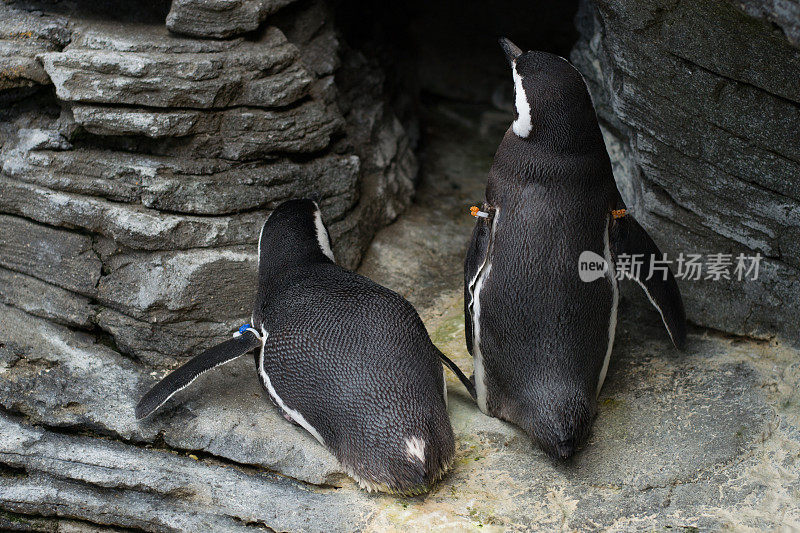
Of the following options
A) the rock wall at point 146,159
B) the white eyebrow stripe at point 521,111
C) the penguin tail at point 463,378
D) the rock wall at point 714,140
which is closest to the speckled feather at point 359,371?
the penguin tail at point 463,378

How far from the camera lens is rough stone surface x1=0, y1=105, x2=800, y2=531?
2623mm

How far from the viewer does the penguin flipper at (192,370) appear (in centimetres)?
292

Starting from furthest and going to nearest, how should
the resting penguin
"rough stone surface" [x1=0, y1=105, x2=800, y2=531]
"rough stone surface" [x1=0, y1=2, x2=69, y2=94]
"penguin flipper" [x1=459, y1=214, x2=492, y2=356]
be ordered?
1. "rough stone surface" [x1=0, y1=2, x2=69, y2=94]
2. "penguin flipper" [x1=459, y1=214, x2=492, y2=356]
3. the resting penguin
4. "rough stone surface" [x1=0, y1=105, x2=800, y2=531]

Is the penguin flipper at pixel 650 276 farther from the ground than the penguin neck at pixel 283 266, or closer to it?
farther from the ground

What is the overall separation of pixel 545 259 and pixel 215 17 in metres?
1.59

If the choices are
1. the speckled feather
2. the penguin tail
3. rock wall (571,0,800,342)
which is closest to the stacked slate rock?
the speckled feather

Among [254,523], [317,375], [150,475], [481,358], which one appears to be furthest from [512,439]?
[150,475]

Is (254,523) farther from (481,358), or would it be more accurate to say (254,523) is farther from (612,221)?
(612,221)

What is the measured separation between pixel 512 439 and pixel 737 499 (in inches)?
29.2

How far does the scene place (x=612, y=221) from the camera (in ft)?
9.95

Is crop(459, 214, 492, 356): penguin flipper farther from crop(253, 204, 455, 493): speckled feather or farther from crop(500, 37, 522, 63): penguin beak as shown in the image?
crop(500, 37, 522, 63): penguin beak

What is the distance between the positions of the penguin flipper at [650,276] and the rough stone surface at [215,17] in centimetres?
162

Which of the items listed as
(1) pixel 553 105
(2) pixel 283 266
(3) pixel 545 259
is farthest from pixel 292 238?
(1) pixel 553 105

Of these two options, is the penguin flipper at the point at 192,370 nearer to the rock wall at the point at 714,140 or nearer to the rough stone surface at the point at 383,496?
the rough stone surface at the point at 383,496
